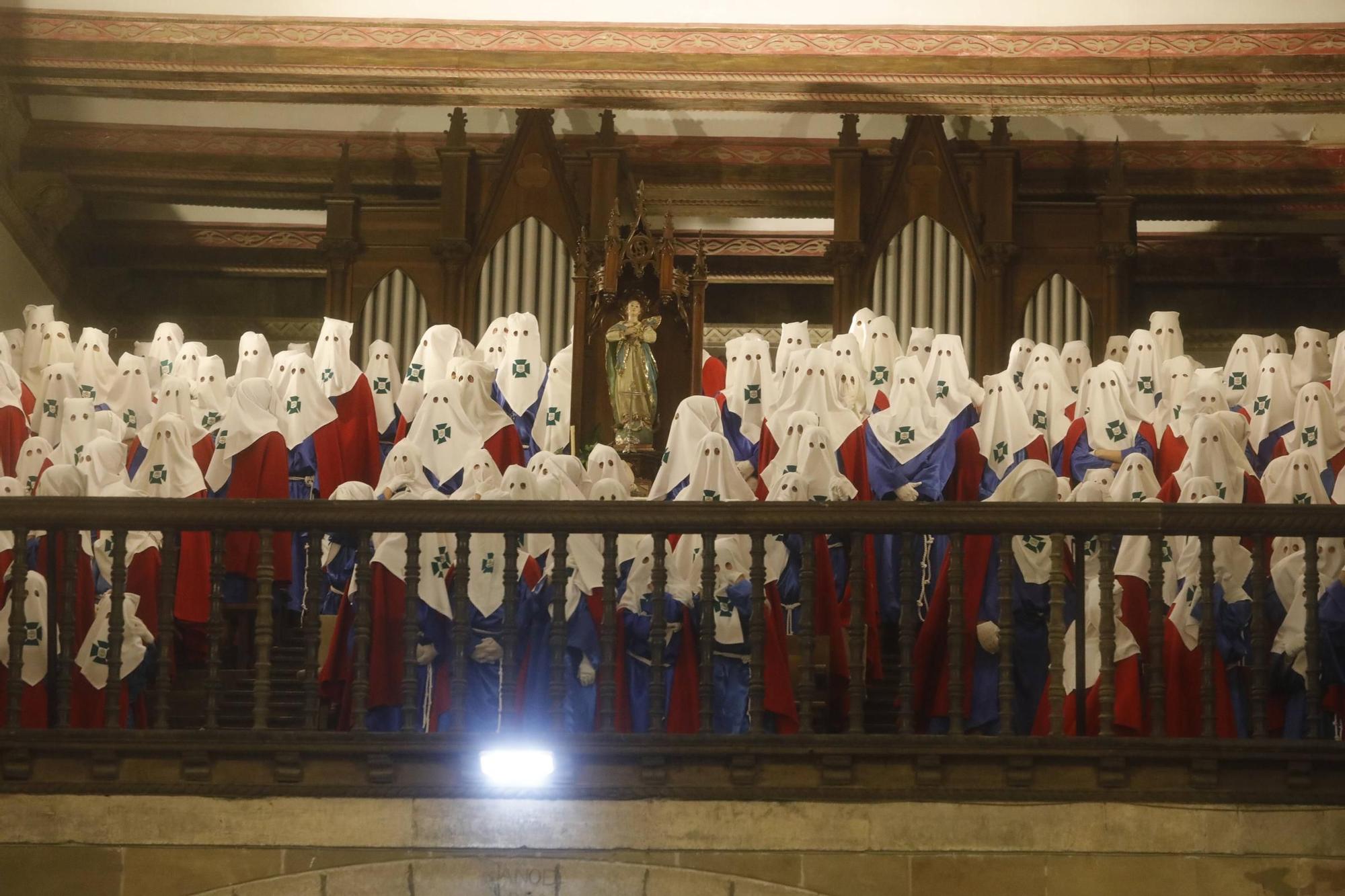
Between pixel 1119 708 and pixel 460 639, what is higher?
pixel 460 639

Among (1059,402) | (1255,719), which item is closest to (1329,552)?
(1255,719)

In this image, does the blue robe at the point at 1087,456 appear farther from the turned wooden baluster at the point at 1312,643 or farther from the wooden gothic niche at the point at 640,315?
the turned wooden baluster at the point at 1312,643

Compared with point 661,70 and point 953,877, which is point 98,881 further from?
point 661,70

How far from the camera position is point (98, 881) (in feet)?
30.7

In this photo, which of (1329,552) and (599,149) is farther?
(599,149)

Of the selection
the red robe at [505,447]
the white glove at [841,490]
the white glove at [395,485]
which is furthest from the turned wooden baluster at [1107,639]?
the red robe at [505,447]

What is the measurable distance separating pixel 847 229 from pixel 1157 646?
6.59 metres

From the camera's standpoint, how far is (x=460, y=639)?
949 centimetres

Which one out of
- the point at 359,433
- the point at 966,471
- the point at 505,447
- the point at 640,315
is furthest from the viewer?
the point at 640,315

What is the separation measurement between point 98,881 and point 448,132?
757cm

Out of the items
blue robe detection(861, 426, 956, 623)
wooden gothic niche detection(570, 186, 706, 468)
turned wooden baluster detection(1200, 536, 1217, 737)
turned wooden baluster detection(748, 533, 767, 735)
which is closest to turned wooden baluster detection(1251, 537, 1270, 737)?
turned wooden baluster detection(1200, 536, 1217, 737)

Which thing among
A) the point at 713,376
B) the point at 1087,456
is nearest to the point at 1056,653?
the point at 1087,456

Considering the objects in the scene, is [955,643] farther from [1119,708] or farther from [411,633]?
[411,633]

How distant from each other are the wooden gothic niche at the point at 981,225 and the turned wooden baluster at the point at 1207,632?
5733 mm
